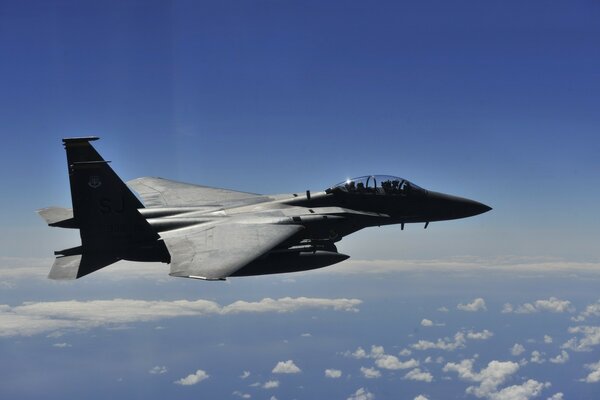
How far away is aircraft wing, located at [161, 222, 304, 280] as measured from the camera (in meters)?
16.4

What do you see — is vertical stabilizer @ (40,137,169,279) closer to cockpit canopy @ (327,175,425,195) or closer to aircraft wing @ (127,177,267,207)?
aircraft wing @ (127,177,267,207)

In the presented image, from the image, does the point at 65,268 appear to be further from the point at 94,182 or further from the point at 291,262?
the point at 291,262

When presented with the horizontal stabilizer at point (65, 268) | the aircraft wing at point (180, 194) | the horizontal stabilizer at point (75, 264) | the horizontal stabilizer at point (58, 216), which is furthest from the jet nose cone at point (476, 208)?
the horizontal stabilizer at point (58, 216)

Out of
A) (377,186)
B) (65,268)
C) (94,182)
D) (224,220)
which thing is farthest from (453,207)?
(65,268)

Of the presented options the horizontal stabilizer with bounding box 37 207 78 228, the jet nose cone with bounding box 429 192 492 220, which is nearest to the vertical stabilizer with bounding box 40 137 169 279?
the horizontal stabilizer with bounding box 37 207 78 228

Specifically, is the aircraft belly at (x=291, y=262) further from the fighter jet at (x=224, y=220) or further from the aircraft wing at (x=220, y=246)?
the aircraft wing at (x=220, y=246)

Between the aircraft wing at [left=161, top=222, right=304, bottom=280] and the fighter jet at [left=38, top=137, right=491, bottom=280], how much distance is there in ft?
0.12

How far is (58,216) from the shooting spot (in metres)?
23.5

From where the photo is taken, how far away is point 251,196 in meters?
27.1

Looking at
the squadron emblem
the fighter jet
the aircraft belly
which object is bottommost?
the aircraft belly

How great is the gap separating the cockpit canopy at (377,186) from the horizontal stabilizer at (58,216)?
11.3 metres

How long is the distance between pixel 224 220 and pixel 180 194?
642 centimetres

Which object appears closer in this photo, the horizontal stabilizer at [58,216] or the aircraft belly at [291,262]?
the aircraft belly at [291,262]

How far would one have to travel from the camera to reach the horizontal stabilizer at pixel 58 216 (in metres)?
22.9
